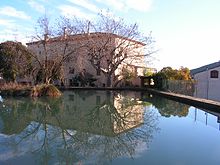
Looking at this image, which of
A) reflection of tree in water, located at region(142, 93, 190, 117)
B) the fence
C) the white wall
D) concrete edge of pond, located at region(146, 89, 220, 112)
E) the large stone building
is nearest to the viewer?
reflection of tree in water, located at region(142, 93, 190, 117)

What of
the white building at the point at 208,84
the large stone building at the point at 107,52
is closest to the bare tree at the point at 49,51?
the large stone building at the point at 107,52

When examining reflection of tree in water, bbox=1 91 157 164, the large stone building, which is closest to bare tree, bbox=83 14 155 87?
the large stone building

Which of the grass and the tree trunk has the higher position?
the tree trunk

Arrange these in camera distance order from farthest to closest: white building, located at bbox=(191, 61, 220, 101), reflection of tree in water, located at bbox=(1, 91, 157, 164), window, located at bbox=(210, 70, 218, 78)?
window, located at bbox=(210, 70, 218, 78) → white building, located at bbox=(191, 61, 220, 101) → reflection of tree in water, located at bbox=(1, 91, 157, 164)

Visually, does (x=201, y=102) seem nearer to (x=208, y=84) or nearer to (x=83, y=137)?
(x=83, y=137)

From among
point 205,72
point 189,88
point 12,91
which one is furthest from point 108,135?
point 205,72

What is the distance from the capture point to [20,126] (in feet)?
28.1

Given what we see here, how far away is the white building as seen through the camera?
2650cm

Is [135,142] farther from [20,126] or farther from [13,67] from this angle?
[13,67]

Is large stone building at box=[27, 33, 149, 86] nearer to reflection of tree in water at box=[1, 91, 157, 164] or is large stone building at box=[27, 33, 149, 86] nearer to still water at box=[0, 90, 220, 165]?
reflection of tree in water at box=[1, 91, 157, 164]

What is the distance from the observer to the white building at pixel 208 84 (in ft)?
86.9

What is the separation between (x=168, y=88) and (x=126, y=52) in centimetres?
855

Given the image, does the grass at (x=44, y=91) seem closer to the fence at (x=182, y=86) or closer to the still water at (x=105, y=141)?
the fence at (x=182, y=86)

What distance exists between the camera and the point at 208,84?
2800 centimetres
